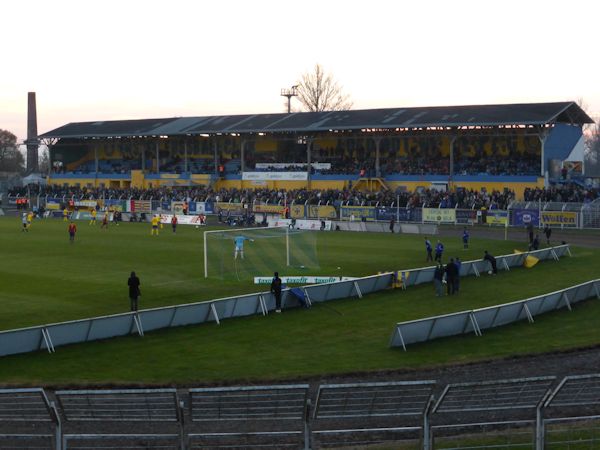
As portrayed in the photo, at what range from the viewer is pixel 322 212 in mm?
75625

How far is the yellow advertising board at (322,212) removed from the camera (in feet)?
246

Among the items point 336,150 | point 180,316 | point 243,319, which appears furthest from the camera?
point 336,150

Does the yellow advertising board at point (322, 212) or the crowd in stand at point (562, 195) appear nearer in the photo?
the crowd in stand at point (562, 195)

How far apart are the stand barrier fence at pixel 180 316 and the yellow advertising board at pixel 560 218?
97.3 feet

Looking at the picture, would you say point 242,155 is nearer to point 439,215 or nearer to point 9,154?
point 439,215

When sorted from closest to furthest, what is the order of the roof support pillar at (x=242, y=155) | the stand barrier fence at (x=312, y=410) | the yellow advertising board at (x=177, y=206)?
the stand barrier fence at (x=312, y=410) → the yellow advertising board at (x=177, y=206) → the roof support pillar at (x=242, y=155)

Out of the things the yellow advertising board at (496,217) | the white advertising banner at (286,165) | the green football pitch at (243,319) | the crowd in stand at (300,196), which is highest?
the white advertising banner at (286,165)

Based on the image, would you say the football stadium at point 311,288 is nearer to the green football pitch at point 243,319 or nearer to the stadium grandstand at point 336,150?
the green football pitch at point 243,319

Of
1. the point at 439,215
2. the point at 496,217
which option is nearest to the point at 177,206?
the point at 439,215

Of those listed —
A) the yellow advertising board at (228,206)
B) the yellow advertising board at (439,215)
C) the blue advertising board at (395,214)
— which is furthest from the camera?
the yellow advertising board at (228,206)

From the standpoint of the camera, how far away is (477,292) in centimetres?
3447

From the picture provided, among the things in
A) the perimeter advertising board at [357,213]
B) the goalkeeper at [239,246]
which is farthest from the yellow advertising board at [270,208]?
the goalkeeper at [239,246]

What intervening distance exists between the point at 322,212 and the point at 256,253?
34.4 m

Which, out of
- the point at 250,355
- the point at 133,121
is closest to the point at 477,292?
the point at 250,355
